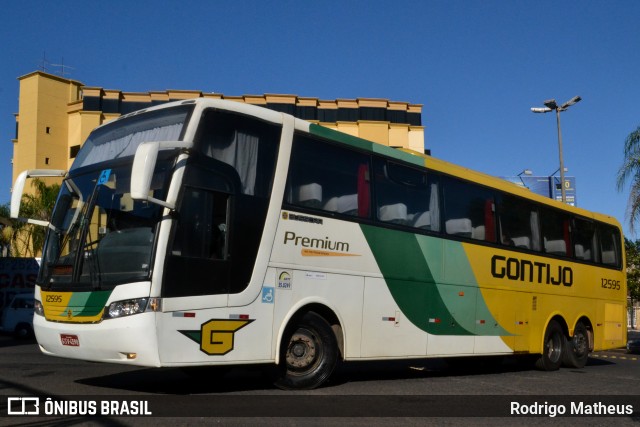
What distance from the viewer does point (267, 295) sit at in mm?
8602

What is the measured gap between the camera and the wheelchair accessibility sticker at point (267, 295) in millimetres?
8555

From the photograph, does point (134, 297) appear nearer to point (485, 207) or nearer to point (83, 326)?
point (83, 326)

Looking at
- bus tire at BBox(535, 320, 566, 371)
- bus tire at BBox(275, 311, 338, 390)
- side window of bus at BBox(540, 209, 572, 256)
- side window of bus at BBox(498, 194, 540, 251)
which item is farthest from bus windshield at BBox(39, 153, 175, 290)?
bus tire at BBox(535, 320, 566, 371)

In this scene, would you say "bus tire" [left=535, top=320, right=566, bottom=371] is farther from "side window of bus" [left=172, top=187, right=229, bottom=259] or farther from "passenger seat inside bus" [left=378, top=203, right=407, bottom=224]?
"side window of bus" [left=172, top=187, right=229, bottom=259]

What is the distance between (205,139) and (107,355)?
272 centimetres

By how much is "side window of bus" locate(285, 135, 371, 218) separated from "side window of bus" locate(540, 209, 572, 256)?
242 inches

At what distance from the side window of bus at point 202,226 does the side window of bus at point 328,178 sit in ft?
3.88

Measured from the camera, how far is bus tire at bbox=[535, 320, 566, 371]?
48.2ft

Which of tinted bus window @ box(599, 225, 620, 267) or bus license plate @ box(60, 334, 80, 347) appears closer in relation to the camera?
bus license plate @ box(60, 334, 80, 347)

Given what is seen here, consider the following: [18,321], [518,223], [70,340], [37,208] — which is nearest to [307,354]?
[70,340]

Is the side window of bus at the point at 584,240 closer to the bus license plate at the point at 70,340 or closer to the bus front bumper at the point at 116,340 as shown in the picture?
the bus front bumper at the point at 116,340

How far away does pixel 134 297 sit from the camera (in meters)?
7.48

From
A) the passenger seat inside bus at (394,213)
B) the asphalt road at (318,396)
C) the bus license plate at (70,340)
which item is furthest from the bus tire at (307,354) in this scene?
the bus license plate at (70,340)

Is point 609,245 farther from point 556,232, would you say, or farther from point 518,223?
point 518,223
